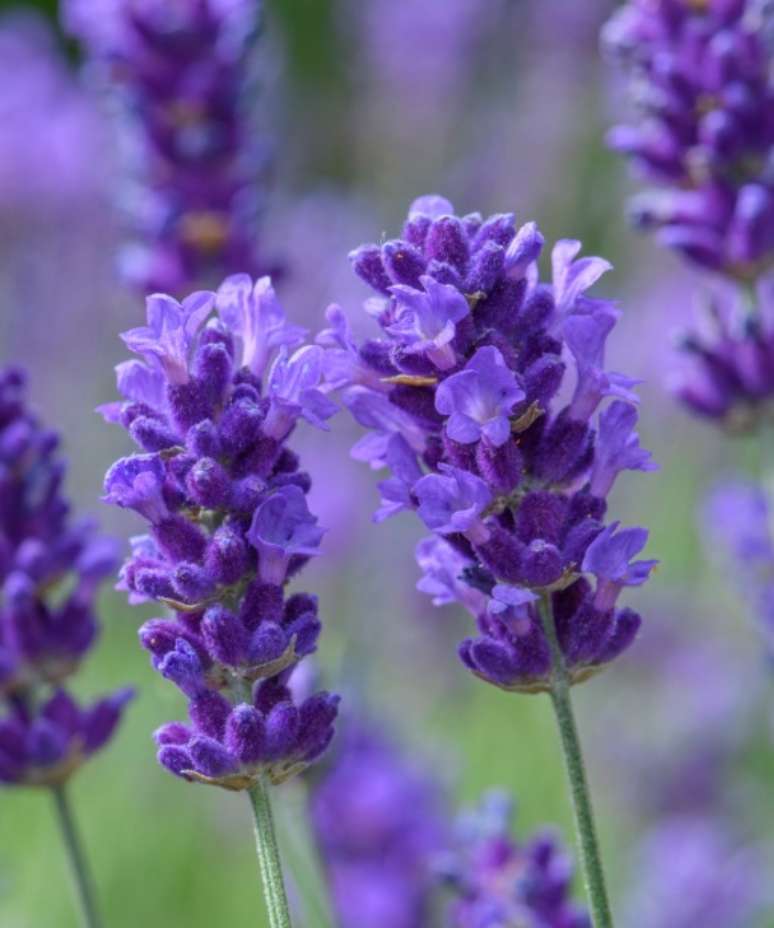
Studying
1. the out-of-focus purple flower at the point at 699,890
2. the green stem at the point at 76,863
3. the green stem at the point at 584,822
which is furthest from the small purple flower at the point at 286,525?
the out-of-focus purple flower at the point at 699,890

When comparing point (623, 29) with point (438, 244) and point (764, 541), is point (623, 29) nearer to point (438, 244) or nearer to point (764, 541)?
point (764, 541)

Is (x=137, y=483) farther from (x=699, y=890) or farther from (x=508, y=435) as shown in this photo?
(x=699, y=890)

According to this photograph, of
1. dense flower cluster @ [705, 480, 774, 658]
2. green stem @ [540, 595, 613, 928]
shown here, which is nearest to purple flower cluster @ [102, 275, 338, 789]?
green stem @ [540, 595, 613, 928]

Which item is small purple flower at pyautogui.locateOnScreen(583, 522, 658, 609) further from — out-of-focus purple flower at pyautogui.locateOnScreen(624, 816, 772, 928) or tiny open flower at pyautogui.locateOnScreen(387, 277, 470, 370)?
out-of-focus purple flower at pyautogui.locateOnScreen(624, 816, 772, 928)

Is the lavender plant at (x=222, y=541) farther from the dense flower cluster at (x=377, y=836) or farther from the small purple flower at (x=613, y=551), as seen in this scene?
the dense flower cluster at (x=377, y=836)

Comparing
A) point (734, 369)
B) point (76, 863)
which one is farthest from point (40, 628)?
point (734, 369)

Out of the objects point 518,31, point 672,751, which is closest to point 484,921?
point 672,751
